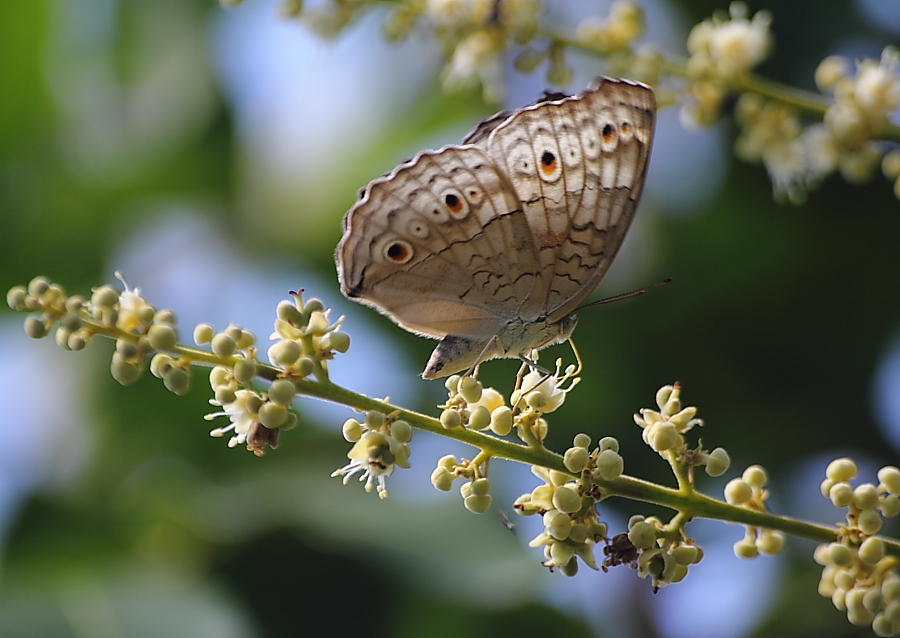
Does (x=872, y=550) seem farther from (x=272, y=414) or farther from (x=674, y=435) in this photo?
(x=272, y=414)

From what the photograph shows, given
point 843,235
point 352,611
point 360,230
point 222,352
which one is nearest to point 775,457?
point 843,235

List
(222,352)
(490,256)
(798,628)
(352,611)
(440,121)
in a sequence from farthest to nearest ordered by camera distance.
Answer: (440,121), (352,611), (798,628), (490,256), (222,352)

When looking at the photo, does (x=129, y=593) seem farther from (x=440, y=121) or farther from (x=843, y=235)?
(x=843, y=235)

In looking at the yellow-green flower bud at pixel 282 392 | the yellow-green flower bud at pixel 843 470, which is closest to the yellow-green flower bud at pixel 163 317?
the yellow-green flower bud at pixel 282 392

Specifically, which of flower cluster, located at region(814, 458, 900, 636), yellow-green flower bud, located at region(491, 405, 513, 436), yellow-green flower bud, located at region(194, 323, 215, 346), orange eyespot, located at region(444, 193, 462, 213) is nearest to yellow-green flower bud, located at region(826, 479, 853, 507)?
flower cluster, located at region(814, 458, 900, 636)

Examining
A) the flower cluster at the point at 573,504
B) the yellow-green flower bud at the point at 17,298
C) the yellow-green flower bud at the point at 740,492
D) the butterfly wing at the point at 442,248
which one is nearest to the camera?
the yellow-green flower bud at the point at 17,298

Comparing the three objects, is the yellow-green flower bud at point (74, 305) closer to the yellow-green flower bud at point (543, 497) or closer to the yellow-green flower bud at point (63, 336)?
the yellow-green flower bud at point (63, 336)
